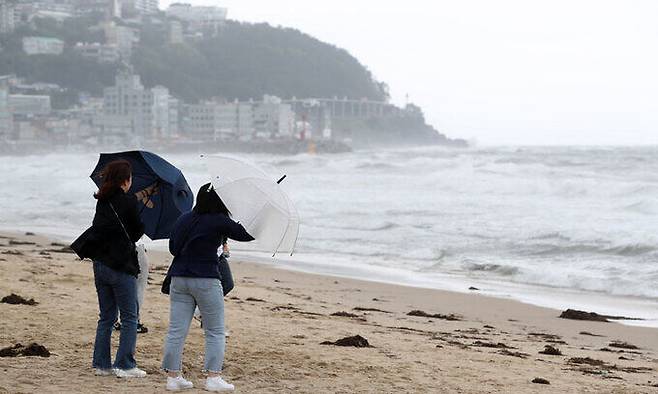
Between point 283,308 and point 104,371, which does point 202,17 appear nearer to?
point 283,308

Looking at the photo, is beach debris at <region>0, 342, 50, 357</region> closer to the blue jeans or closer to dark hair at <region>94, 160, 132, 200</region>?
the blue jeans

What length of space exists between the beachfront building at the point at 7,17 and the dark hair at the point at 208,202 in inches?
5891

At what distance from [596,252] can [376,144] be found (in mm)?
135847

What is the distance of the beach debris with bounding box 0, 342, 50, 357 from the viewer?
5.85 metres

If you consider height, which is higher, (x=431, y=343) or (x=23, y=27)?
(x=23, y=27)

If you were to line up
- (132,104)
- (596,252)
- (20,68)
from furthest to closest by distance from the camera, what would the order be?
(20,68) → (132,104) → (596,252)

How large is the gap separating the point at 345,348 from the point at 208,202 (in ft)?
6.76

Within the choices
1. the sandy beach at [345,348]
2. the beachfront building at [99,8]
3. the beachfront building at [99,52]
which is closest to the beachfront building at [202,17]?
the beachfront building at [99,8]

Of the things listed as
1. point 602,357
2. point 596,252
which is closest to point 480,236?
point 596,252

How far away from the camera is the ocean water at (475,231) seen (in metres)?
13.1

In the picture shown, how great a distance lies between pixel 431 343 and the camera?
24.5ft

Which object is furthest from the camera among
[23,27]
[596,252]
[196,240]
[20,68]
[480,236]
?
[23,27]

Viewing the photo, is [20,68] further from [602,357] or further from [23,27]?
[602,357]

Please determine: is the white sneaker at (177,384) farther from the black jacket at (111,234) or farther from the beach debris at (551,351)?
the beach debris at (551,351)
